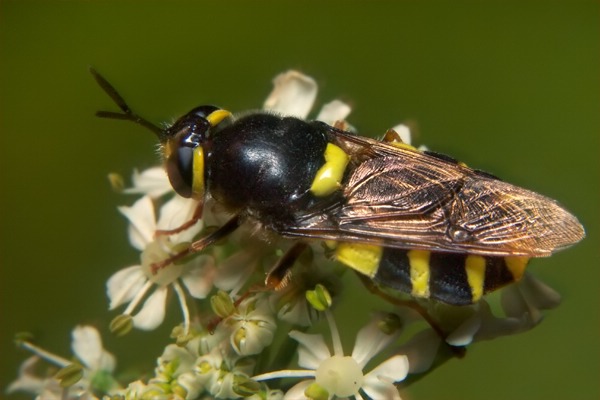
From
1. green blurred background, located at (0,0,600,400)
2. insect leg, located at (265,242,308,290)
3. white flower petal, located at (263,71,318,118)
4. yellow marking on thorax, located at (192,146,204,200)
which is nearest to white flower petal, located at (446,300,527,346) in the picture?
insect leg, located at (265,242,308,290)

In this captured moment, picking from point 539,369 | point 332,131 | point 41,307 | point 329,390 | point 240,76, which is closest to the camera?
point 329,390

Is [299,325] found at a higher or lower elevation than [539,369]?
higher

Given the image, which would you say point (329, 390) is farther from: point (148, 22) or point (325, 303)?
point (148, 22)

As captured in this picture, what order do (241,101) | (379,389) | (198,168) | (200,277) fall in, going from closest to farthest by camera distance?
(379,389)
(198,168)
(200,277)
(241,101)

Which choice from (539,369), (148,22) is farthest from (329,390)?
(148,22)

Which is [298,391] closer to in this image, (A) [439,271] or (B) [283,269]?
(B) [283,269]

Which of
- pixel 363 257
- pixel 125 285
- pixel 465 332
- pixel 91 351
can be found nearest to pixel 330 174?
pixel 363 257

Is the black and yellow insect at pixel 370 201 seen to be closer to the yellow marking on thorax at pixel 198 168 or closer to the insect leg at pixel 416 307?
the yellow marking on thorax at pixel 198 168

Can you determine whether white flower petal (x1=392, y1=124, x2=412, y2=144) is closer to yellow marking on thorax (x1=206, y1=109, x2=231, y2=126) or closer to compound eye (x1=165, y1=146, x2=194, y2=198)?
yellow marking on thorax (x1=206, y1=109, x2=231, y2=126)
